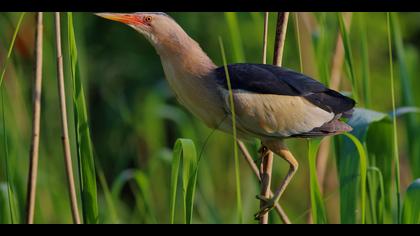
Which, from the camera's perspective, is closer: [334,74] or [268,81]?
[268,81]

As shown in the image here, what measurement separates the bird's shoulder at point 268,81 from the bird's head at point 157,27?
13cm

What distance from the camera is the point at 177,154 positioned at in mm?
1398

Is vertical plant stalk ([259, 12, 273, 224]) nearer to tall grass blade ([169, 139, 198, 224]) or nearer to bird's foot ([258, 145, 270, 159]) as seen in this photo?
bird's foot ([258, 145, 270, 159])

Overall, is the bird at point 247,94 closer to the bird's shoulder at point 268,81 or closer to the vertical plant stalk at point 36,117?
the bird's shoulder at point 268,81

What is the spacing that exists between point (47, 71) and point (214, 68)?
141 centimetres

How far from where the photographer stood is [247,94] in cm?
161

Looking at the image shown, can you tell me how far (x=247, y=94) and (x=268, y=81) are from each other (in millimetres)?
62

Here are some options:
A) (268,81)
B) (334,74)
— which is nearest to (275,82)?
(268,81)

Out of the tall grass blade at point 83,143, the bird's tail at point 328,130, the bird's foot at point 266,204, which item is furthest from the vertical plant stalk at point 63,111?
the bird's tail at point 328,130

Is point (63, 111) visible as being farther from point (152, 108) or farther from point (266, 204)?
point (152, 108)

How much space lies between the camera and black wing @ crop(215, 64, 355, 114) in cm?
154

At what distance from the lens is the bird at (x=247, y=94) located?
1.55 metres

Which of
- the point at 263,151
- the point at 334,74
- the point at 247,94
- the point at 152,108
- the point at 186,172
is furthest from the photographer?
the point at 152,108

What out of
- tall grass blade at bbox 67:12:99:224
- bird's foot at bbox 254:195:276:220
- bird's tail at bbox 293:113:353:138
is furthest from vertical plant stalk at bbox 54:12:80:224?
bird's tail at bbox 293:113:353:138
